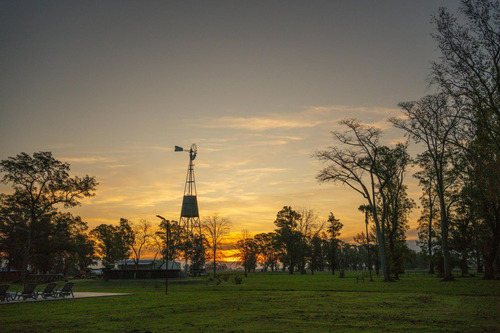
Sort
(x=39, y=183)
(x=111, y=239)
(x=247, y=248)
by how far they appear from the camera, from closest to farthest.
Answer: (x=39, y=183) < (x=111, y=239) < (x=247, y=248)

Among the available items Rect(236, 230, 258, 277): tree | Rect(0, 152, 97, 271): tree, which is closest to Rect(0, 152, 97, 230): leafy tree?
Rect(0, 152, 97, 271): tree

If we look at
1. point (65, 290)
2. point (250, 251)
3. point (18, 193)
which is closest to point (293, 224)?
point (250, 251)

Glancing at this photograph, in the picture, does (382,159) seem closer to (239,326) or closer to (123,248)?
(239,326)

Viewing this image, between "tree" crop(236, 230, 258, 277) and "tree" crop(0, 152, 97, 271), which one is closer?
"tree" crop(0, 152, 97, 271)

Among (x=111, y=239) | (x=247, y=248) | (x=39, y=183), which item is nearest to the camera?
(x=39, y=183)

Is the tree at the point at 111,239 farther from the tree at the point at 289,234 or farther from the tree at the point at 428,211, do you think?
the tree at the point at 428,211

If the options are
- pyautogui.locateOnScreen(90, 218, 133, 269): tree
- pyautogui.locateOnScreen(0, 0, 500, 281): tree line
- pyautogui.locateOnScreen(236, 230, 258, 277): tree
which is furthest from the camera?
pyautogui.locateOnScreen(236, 230, 258, 277): tree

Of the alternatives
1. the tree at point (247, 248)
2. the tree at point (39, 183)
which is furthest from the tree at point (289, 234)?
the tree at point (39, 183)

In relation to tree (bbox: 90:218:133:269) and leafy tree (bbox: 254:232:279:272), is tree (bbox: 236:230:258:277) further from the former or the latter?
tree (bbox: 90:218:133:269)

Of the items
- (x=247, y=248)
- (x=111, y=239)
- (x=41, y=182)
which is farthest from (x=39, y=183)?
(x=247, y=248)

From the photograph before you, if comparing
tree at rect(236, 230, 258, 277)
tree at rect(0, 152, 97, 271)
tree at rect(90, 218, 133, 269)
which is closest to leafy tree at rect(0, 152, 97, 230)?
tree at rect(0, 152, 97, 271)

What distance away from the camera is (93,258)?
97.2 metres

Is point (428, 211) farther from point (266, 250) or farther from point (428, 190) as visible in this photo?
point (266, 250)

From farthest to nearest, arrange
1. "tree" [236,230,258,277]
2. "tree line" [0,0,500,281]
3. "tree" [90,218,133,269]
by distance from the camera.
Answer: "tree" [236,230,258,277]
"tree" [90,218,133,269]
"tree line" [0,0,500,281]
